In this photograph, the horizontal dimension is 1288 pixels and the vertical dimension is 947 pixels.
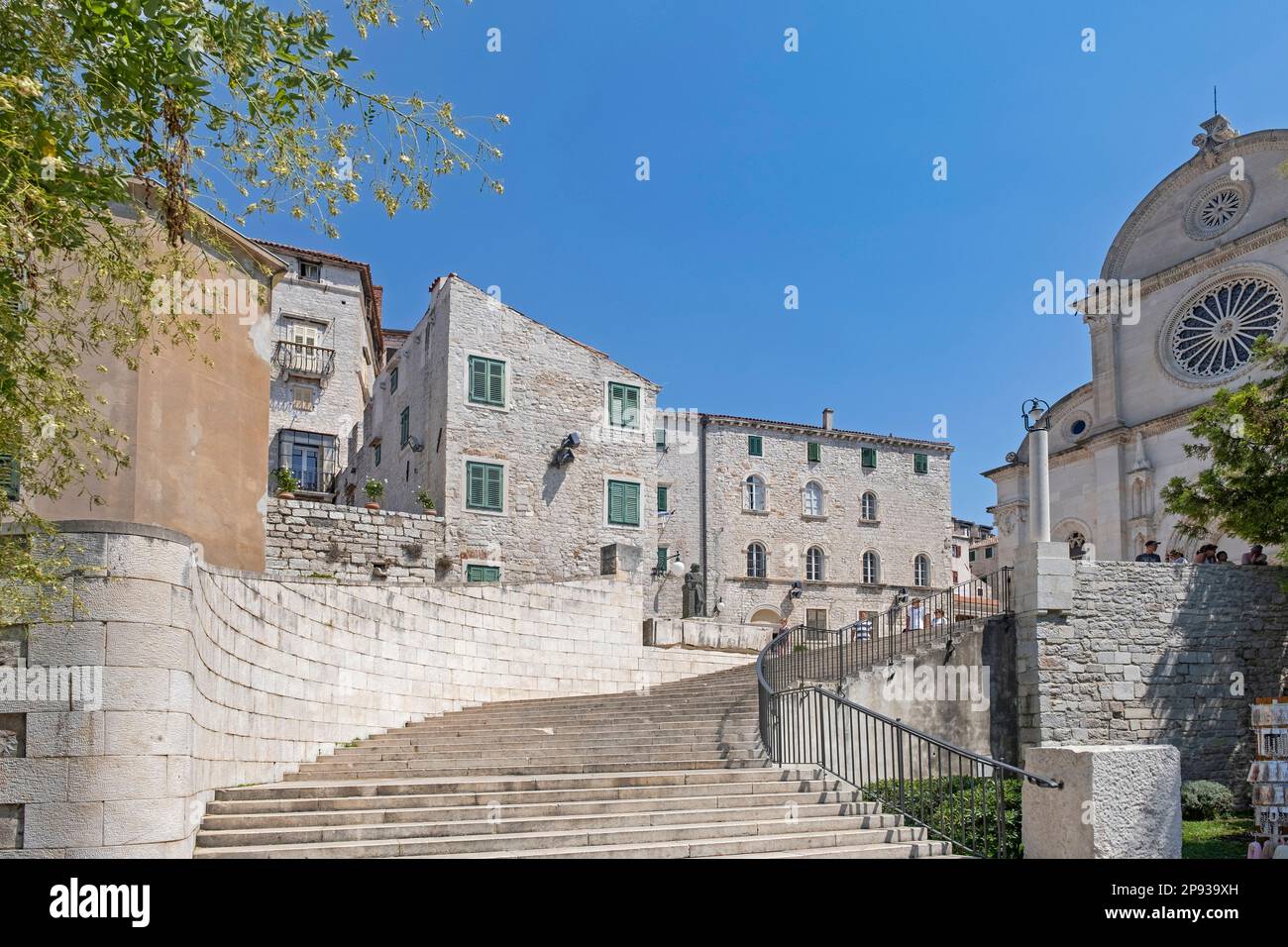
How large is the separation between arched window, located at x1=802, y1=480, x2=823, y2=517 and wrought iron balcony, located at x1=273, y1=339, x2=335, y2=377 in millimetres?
16181

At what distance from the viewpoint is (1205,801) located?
16.8 metres

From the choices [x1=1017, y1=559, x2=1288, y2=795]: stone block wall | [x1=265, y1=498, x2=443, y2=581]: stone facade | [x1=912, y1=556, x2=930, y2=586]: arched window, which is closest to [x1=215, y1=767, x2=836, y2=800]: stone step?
[x1=1017, y1=559, x2=1288, y2=795]: stone block wall

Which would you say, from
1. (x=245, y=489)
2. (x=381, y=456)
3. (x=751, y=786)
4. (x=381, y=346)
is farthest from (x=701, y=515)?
(x=751, y=786)

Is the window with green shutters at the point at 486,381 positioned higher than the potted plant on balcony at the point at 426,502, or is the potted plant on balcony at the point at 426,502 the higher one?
the window with green shutters at the point at 486,381

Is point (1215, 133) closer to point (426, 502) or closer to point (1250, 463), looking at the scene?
point (1250, 463)

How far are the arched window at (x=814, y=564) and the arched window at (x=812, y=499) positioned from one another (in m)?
1.22

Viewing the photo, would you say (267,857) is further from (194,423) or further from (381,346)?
(381,346)

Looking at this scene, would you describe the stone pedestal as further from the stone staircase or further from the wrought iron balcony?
the wrought iron balcony

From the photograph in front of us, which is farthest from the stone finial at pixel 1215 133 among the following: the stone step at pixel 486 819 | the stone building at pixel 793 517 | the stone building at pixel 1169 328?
the stone step at pixel 486 819

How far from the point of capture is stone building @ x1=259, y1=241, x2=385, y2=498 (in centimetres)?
3275

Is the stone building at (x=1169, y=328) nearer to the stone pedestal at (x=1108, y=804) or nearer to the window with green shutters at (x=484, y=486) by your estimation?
the window with green shutters at (x=484, y=486)

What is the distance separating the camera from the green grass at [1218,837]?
13.2 m
